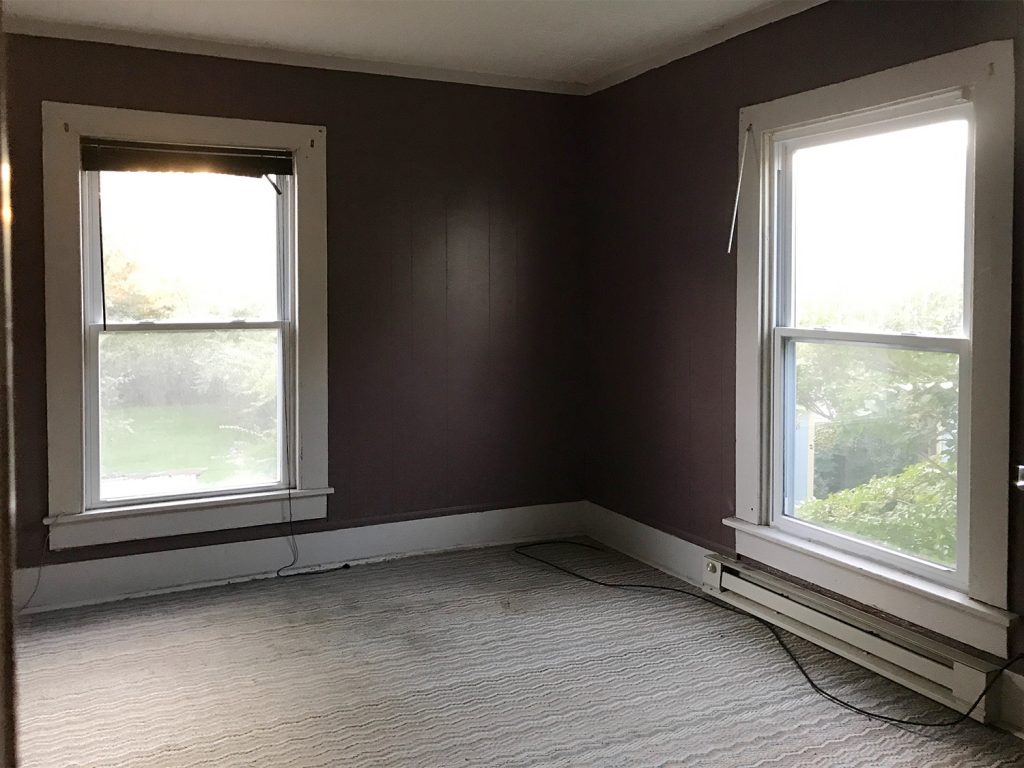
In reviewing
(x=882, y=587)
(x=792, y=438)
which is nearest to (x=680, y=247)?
(x=792, y=438)

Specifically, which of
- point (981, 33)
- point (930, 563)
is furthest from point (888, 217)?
point (930, 563)

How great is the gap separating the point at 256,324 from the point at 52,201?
95 cm

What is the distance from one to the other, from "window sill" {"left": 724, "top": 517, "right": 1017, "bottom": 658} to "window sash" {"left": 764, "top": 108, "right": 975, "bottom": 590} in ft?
0.18

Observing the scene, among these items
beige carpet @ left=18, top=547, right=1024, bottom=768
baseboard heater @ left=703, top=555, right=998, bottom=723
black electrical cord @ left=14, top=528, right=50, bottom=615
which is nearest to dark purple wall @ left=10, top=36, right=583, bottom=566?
black electrical cord @ left=14, top=528, right=50, bottom=615

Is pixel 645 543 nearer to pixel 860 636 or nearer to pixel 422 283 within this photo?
pixel 860 636

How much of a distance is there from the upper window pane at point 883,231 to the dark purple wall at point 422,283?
1.54 m

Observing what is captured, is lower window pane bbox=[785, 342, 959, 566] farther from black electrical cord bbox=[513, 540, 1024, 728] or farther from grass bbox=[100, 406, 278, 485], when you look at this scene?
grass bbox=[100, 406, 278, 485]

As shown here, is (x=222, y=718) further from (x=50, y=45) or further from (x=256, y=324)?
(x=50, y=45)

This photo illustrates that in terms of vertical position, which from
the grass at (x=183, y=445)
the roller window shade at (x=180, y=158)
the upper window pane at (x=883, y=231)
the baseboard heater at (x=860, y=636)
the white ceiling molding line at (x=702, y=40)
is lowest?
the baseboard heater at (x=860, y=636)

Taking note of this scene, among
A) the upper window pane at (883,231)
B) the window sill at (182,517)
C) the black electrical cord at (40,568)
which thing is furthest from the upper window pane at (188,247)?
the upper window pane at (883,231)

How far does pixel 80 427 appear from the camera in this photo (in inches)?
146

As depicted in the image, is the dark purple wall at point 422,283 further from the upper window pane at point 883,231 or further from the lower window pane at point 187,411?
the upper window pane at point 883,231

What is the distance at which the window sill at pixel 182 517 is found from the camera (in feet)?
12.2

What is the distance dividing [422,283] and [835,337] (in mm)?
2001
